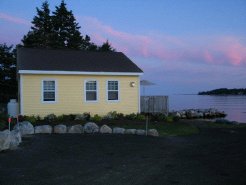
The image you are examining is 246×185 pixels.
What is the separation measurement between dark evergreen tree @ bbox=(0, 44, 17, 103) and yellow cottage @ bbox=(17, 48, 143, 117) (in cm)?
1007

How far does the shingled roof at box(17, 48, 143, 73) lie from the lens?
18828mm

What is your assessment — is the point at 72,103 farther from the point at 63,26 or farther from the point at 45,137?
the point at 63,26

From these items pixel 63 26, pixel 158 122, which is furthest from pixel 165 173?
pixel 63 26

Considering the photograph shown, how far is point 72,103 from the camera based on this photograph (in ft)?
62.4

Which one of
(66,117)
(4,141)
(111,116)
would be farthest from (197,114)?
(4,141)

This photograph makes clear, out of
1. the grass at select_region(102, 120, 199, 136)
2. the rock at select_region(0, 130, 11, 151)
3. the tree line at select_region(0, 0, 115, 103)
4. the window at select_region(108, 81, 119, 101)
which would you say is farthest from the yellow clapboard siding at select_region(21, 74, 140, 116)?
the tree line at select_region(0, 0, 115, 103)

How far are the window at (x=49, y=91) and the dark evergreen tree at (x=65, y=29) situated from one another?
25910mm

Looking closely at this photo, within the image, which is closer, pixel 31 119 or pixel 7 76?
pixel 31 119

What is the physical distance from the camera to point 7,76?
1202 inches

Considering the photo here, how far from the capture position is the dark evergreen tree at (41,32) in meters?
39.1

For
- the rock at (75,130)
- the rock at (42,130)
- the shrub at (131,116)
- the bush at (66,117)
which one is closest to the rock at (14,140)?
the rock at (42,130)

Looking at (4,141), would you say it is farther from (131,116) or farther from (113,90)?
(113,90)

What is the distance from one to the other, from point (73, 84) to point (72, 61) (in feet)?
6.88

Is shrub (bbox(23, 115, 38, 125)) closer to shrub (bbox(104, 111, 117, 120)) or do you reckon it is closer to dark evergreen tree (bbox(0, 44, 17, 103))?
shrub (bbox(104, 111, 117, 120))
